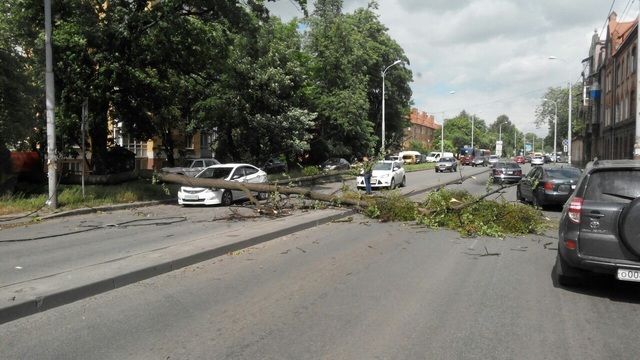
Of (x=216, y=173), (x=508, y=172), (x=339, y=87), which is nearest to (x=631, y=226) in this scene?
(x=216, y=173)

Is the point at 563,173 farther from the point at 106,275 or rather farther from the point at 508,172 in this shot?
the point at 106,275

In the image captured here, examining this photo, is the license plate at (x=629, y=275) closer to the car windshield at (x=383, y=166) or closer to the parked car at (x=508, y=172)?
the car windshield at (x=383, y=166)

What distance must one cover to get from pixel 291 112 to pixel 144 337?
2667cm

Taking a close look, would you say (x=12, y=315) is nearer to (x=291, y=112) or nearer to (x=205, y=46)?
(x=205, y=46)

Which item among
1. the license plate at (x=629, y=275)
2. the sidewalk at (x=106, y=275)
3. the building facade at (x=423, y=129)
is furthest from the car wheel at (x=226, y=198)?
the building facade at (x=423, y=129)

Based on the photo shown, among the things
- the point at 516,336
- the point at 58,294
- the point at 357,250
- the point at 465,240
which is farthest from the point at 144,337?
the point at 465,240

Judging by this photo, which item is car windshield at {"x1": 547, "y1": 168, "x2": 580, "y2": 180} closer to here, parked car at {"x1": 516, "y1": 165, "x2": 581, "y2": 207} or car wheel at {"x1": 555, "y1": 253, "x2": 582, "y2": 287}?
parked car at {"x1": 516, "y1": 165, "x2": 581, "y2": 207}

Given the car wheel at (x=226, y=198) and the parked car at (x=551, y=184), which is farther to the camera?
the car wheel at (x=226, y=198)

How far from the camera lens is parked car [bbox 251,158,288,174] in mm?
32594

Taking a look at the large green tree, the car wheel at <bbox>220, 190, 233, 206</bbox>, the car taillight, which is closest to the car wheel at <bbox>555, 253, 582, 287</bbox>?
the car taillight

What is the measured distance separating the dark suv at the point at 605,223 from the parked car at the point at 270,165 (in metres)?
26.9

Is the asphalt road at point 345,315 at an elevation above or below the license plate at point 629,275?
below

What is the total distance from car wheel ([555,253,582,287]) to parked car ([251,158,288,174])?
86.8 ft

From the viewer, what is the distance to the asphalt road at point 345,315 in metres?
4.48
